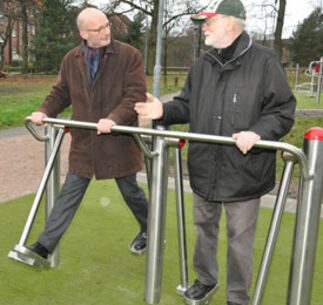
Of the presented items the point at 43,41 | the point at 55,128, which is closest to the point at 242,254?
the point at 55,128

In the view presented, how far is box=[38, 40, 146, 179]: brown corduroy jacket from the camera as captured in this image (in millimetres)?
2792

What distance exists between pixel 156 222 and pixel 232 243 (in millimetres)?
421

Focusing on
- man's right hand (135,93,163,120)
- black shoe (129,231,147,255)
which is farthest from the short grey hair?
black shoe (129,231,147,255)

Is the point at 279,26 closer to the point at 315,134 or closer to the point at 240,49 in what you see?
the point at 240,49

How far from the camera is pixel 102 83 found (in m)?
2.79

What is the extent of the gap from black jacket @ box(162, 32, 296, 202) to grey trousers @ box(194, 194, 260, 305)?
92mm

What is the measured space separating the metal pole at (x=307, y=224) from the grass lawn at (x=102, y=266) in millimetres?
631

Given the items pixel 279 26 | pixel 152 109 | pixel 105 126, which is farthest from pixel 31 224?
pixel 279 26

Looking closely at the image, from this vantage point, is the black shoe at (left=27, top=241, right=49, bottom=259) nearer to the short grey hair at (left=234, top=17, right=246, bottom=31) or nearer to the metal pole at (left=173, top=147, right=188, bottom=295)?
the metal pole at (left=173, top=147, right=188, bottom=295)

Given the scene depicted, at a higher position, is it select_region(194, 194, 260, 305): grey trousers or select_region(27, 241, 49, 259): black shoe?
select_region(194, 194, 260, 305): grey trousers

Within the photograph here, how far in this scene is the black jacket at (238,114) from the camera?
7.10 feet

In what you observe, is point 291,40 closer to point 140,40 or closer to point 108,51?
point 140,40

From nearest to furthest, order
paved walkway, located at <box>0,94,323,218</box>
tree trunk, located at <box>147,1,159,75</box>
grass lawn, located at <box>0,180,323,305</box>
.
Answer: grass lawn, located at <box>0,180,323,305</box> < paved walkway, located at <box>0,94,323,218</box> < tree trunk, located at <box>147,1,159,75</box>

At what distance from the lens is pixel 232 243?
236cm
